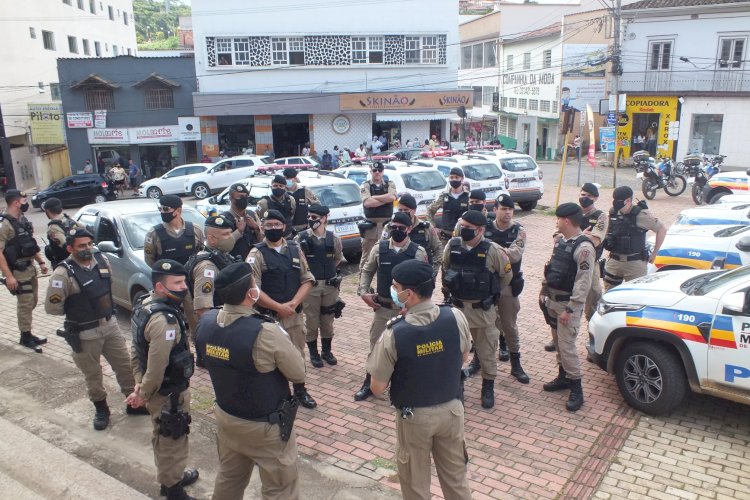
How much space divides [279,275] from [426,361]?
2.55m

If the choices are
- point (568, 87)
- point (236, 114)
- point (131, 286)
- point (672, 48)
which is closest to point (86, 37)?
point (236, 114)

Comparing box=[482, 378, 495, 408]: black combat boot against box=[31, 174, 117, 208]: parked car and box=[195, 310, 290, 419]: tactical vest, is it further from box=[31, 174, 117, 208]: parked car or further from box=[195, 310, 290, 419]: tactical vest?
box=[31, 174, 117, 208]: parked car

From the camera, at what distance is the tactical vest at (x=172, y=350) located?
4.18 metres

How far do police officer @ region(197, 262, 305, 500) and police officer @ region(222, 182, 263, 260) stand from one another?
368 cm

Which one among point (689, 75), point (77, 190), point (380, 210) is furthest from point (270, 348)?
point (689, 75)

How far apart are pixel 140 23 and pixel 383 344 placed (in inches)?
3365

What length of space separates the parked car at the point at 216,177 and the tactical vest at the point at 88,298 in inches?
745

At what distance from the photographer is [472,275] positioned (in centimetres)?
562

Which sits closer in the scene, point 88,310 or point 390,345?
point 390,345

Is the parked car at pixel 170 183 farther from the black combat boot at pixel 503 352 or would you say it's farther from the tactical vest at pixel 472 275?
the tactical vest at pixel 472 275

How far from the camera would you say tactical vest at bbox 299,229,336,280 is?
21.7 feet

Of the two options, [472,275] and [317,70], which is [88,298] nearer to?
[472,275]

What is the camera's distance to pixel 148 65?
1145 inches

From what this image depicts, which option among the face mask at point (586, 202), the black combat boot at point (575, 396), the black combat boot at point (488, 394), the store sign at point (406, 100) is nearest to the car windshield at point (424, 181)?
the face mask at point (586, 202)
